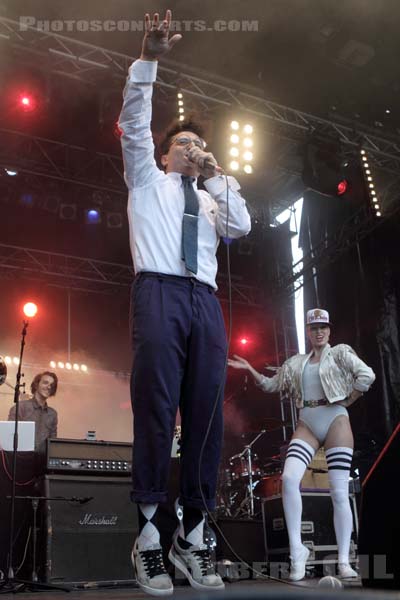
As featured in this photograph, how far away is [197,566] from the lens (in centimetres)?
229

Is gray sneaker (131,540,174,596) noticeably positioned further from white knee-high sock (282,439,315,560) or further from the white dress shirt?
white knee-high sock (282,439,315,560)

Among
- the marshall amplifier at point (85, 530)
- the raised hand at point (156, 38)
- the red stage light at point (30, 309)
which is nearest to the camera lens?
the raised hand at point (156, 38)

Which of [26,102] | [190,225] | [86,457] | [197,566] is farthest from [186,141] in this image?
[26,102]

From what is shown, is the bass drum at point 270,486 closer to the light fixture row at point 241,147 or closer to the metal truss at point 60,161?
the light fixture row at point 241,147

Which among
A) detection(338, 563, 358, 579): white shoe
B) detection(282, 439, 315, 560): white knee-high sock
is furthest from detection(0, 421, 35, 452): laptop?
detection(338, 563, 358, 579): white shoe

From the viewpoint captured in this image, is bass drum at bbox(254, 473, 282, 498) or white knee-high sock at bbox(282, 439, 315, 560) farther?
bass drum at bbox(254, 473, 282, 498)

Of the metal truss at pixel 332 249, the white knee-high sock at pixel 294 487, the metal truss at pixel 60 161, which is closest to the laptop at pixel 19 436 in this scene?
the white knee-high sock at pixel 294 487

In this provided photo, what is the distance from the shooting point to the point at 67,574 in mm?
4145

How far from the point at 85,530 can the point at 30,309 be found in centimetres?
594

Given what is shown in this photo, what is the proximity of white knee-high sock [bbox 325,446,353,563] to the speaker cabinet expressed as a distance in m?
2.16

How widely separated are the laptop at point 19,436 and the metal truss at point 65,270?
573 cm

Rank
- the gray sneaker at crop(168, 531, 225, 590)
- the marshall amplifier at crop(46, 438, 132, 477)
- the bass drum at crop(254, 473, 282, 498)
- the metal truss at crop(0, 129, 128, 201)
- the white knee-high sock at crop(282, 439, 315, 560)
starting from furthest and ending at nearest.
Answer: the metal truss at crop(0, 129, 128, 201)
the bass drum at crop(254, 473, 282, 498)
the marshall amplifier at crop(46, 438, 132, 477)
the white knee-high sock at crop(282, 439, 315, 560)
the gray sneaker at crop(168, 531, 225, 590)

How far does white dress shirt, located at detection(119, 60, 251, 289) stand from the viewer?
2.50 meters

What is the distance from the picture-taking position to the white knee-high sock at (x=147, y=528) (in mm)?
2242
